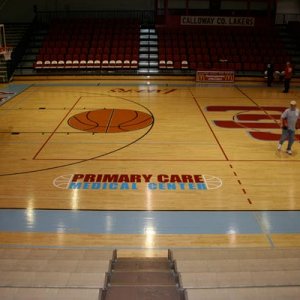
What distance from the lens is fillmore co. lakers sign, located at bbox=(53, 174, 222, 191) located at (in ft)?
26.7

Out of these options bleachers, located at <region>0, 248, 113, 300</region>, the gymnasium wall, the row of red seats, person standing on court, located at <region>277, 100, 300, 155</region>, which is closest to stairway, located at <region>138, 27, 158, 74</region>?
the row of red seats

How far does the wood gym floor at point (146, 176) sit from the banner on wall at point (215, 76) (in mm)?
5105

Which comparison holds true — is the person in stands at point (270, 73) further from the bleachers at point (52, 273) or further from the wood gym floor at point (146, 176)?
the bleachers at point (52, 273)

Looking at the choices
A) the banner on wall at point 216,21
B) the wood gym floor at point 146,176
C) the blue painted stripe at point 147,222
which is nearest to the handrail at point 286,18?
the banner on wall at point 216,21

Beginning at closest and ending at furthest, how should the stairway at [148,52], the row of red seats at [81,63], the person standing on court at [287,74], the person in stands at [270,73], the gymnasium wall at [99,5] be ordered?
the person standing on court at [287,74] → the person in stands at [270,73] → the row of red seats at [81,63] → the stairway at [148,52] → the gymnasium wall at [99,5]

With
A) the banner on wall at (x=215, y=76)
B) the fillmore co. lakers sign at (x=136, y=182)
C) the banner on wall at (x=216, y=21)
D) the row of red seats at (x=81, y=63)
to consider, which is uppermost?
the banner on wall at (x=216, y=21)

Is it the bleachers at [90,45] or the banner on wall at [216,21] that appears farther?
the banner on wall at [216,21]

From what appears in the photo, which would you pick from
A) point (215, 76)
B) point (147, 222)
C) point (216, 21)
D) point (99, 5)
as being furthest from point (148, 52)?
point (147, 222)

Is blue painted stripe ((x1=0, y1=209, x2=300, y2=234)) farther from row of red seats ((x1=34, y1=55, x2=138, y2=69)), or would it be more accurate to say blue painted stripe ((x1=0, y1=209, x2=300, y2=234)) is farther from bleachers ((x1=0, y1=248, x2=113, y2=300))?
row of red seats ((x1=34, y1=55, x2=138, y2=69))

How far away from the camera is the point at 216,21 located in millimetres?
25344

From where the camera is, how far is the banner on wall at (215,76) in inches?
819

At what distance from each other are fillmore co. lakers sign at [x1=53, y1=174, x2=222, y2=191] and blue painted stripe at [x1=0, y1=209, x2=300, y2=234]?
106cm

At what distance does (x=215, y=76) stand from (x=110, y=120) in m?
9.43

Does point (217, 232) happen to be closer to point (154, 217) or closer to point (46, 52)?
point (154, 217)
